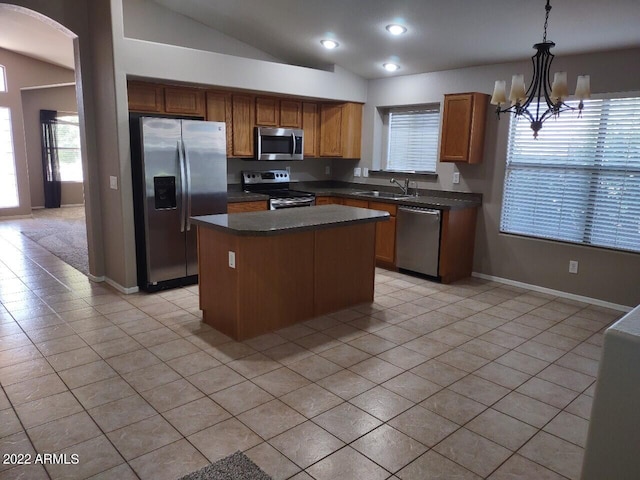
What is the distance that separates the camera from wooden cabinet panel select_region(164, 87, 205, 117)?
4801 mm

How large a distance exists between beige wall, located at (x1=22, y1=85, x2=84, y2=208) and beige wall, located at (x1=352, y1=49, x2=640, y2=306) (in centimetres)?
712

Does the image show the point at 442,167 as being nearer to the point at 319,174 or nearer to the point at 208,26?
the point at 319,174

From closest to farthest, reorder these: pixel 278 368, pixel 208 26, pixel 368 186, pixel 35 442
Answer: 1. pixel 35 442
2. pixel 278 368
3. pixel 208 26
4. pixel 368 186

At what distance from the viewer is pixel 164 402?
2561 mm

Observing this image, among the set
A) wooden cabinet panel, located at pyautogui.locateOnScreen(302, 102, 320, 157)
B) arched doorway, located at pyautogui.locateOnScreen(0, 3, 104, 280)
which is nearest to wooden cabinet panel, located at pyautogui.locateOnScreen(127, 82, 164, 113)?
arched doorway, located at pyautogui.locateOnScreen(0, 3, 104, 280)

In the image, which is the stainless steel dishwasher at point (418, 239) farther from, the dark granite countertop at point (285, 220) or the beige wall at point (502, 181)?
the dark granite countertop at point (285, 220)

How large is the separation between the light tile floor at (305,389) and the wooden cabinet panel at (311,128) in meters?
2.80

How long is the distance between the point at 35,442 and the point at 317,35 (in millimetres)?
4508

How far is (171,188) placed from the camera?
14.5 feet

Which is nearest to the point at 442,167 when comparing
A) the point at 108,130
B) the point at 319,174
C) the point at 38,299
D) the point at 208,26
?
the point at 319,174

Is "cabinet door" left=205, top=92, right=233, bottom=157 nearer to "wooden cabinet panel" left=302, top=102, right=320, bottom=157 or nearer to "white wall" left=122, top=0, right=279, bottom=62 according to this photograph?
"white wall" left=122, top=0, right=279, bottom=62

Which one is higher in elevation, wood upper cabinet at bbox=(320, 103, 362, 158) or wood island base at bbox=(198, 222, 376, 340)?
wood upper cabinet at bbox=(320, 103, 362, 158)

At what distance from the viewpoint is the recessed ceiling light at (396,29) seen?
4.39m

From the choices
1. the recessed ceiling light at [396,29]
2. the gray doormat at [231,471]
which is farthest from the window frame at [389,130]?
the gray doormat at [231,471]
